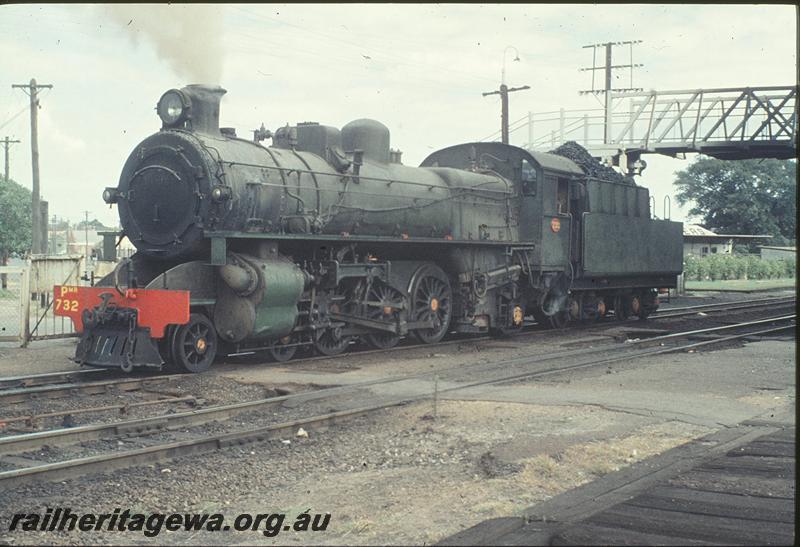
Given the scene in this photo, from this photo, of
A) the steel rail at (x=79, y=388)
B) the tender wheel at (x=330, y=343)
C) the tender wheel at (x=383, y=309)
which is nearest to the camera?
the steel rail at (x=79, y=388)

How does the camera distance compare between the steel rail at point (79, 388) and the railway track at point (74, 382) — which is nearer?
the steel rail at point (79, 388)

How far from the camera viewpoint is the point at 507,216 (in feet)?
58.9

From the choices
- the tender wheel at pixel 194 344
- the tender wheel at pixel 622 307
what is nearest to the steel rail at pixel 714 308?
the tender wheel at pixel 622 307

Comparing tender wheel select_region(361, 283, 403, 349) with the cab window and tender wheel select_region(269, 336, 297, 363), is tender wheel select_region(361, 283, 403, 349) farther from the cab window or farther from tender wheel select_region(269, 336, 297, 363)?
the cab window

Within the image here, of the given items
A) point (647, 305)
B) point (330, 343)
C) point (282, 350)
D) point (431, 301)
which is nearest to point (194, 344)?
point (282, 350)

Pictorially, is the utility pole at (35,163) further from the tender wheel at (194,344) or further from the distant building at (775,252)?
the distant building at (775,252)

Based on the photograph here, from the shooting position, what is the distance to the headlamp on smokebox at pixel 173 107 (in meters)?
12.3

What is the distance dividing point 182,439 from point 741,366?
891cm

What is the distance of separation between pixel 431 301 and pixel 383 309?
1404 millimetres

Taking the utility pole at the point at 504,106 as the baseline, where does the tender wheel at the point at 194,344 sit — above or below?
below

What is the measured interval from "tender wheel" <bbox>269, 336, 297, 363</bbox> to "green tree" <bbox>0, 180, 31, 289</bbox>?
107 feet

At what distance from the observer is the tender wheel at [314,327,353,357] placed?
13998 mm

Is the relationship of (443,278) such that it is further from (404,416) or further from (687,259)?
(687,259)

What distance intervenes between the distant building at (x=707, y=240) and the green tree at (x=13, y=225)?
142 feet
